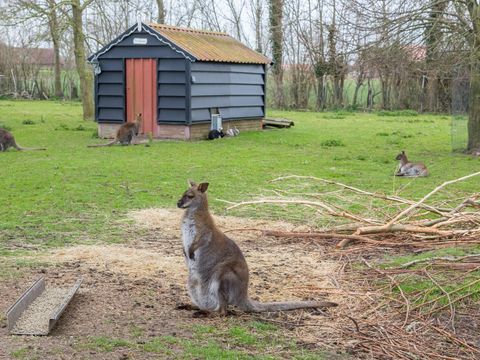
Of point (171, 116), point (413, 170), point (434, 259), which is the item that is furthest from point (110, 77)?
point (434, 259)

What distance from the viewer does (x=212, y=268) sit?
5297 mm

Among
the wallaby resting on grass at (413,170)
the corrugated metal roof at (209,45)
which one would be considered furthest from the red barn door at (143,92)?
the wallaby resting on grass at (413,170)

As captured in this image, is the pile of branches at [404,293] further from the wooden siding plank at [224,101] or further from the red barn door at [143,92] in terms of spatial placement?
the red barn door at [143,92]

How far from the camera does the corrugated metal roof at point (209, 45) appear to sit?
18.0 m

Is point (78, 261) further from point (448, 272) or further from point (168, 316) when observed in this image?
point (448, 272)

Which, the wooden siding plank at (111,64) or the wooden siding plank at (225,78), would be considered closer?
the wooden siding plank at (225,78)

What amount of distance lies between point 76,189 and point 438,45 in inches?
314

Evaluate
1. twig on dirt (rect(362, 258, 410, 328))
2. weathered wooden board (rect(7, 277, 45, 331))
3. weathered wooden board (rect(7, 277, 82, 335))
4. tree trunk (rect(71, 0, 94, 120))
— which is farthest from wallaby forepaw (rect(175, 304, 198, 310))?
tree trunk (rect(71, 0, 94, 120))

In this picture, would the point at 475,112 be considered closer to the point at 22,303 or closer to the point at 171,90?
the point at 171,90

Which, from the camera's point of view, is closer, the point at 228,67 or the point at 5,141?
the point at 5,141

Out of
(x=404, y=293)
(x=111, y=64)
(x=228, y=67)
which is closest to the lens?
(x=404, y=293)

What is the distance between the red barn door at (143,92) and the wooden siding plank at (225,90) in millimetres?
1138

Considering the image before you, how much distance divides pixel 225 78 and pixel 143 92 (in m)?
2.52

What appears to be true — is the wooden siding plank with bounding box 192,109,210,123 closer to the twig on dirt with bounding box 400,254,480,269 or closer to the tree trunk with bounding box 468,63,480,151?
the tree trunk with bounding box 468,63,480,151
